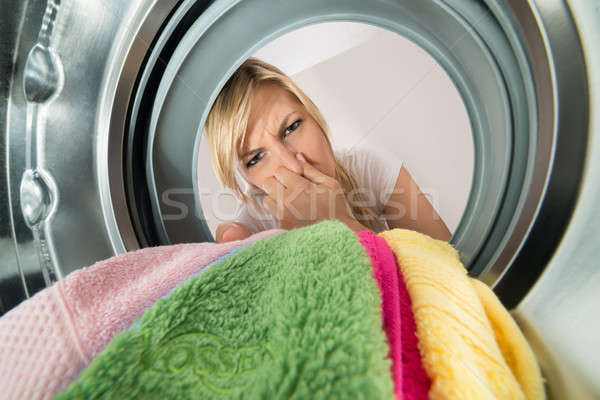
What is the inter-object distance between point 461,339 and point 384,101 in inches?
33.1

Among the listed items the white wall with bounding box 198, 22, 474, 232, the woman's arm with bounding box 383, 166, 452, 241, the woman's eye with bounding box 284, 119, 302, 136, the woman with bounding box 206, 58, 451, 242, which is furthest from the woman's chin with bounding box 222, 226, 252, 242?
the woman's arm with bounding box 383, 166, 452, 241

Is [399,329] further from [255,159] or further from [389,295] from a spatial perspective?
[255,159]

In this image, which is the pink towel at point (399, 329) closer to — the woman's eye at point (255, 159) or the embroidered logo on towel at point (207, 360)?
the embroidered logo on towel at point (207, 360)

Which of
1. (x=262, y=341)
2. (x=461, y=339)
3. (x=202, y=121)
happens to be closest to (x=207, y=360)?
(x=262, y=341)

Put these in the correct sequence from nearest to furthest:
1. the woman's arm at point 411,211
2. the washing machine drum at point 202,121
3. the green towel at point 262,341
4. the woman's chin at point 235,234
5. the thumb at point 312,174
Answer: the green towel at point 262,341 < the washing machine drum at point 202,121 < the woman's chin at point 235,234 < the thumb at point 312,174 < the woman's arm at point 411,211

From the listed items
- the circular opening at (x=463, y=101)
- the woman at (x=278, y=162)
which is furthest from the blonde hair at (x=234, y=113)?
the circular opening at (x=463, y=101)

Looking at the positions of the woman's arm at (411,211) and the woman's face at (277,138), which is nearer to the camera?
the woman's face at (277,138)

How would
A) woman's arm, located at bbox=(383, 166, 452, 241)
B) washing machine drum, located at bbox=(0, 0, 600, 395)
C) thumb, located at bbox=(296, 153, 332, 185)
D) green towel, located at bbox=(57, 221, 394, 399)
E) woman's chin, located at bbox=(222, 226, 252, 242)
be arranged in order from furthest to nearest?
woman's arm, located at bbox=(383, 166, 452, 241)
thumb, located at bbox=(296, 153, 332, 185)
woman's chin, located at bbox=(222, 226, 252, 242)
washing machine drum, located at bbox=(0, 0, 600, 395)
green towel, located at bbox=(57, 221, 394, 399)

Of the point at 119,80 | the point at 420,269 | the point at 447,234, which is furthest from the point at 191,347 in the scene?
the point at 447,234

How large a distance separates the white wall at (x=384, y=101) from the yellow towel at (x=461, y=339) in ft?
1.76

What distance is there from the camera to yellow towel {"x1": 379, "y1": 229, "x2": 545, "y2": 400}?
18cm

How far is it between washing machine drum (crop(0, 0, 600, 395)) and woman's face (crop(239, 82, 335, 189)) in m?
0.19

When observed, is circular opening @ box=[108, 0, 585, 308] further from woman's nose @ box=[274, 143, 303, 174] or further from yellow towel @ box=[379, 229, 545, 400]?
woman's nose @ box=[274, 143, 303, 174]

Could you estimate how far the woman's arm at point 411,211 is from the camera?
33.6 inches
